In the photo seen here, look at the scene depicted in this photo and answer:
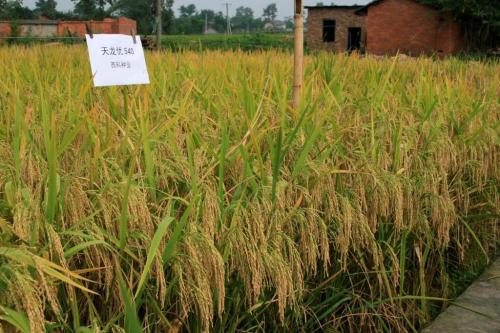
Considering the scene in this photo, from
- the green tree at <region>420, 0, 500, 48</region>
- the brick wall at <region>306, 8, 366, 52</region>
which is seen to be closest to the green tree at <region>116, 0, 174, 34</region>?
the brick wall at <region>306, 8, 366, 52</region>

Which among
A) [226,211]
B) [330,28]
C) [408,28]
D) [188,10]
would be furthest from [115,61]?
[188,10]

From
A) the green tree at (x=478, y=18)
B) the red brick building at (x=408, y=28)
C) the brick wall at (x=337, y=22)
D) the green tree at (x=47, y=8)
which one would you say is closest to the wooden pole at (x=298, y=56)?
the red brick building at (x=408, y=28)

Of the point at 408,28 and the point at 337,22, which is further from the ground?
the point at 337,22

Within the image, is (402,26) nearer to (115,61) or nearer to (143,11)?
(115,61)

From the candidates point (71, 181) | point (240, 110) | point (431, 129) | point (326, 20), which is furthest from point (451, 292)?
point (326, 20)

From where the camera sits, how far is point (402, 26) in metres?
29.8

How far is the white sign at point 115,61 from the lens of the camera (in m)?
2.53

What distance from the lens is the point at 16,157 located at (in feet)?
5.11

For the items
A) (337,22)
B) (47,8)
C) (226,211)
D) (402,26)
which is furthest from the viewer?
(47,8)

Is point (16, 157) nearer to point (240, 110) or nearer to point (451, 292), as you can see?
point (240, 110)

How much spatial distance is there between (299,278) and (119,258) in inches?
19.2

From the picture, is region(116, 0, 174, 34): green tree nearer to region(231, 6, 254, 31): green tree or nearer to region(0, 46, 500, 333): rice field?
region(231, 6, 254, 31): green tree

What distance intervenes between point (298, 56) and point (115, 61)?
0.84 meters

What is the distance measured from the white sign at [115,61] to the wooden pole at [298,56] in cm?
66
